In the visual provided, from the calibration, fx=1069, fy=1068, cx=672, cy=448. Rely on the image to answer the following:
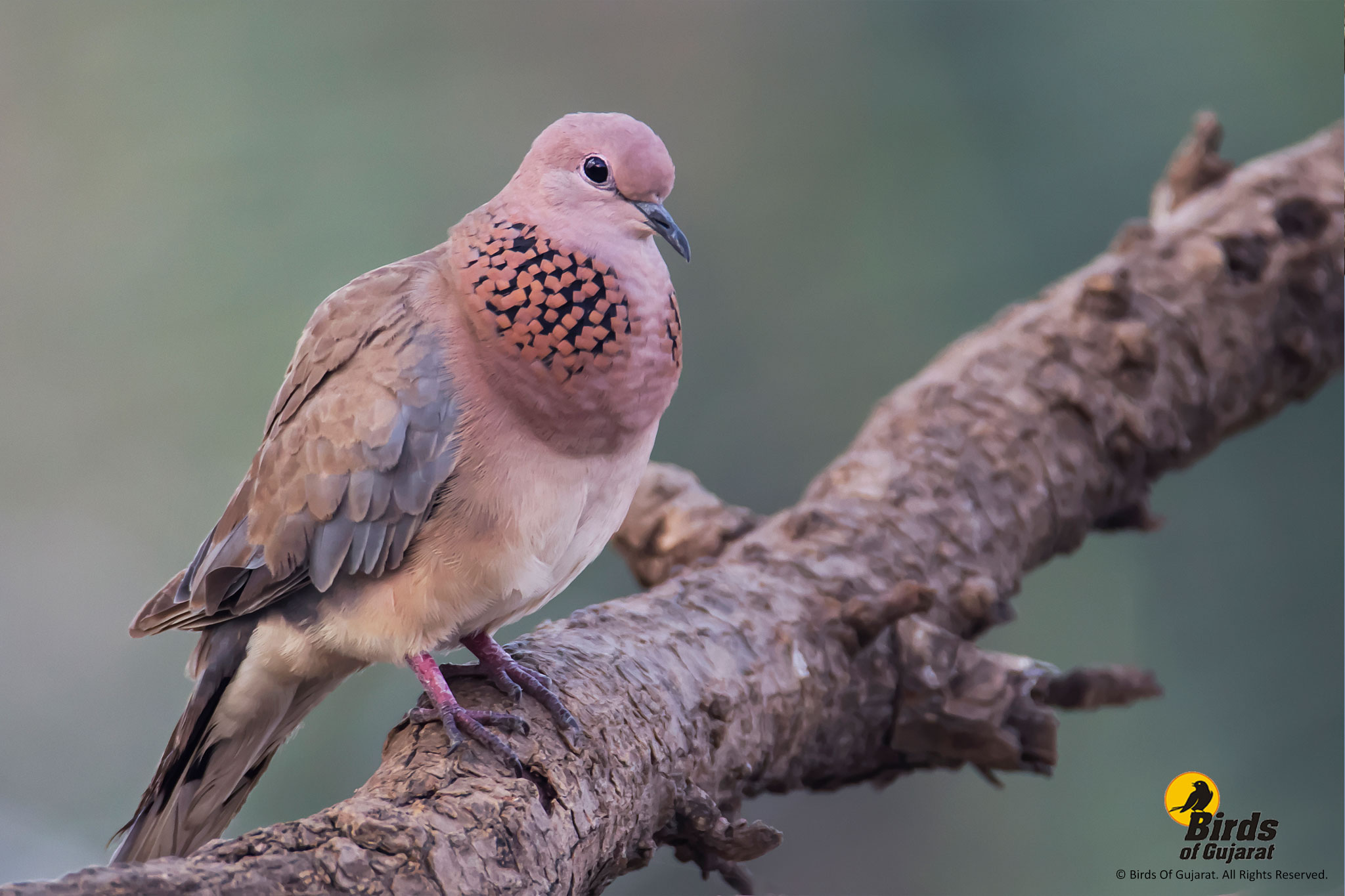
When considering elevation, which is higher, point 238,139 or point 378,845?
point 238,139

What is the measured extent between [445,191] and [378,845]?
7.19ft

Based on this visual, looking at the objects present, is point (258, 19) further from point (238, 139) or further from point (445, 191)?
point (445, 191)

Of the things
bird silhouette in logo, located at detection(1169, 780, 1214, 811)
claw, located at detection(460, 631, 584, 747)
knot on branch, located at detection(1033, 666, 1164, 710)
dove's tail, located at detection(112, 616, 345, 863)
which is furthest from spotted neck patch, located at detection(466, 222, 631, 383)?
bird silhouette in logo, located at detection(1169, 780, 1214, 811)

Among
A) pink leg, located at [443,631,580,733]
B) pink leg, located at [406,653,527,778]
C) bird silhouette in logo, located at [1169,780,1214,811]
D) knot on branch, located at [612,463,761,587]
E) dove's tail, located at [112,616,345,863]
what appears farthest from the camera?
knot on branch, located at [612,463,761,587]

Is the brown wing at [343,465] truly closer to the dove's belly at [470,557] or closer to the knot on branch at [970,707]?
the dove's belly at [470,557]

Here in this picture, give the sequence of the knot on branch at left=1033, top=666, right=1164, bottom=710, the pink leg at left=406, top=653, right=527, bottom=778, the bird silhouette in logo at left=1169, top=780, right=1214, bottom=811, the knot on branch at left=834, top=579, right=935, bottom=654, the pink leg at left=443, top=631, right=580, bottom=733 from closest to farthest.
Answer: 1. the pink leg at left=406, top=653, right=527, bottom=778
2. the pink leg at left=443, top=631, right=580, bottom=733
3. the knot on branch at left=834, top=579, right=935, bottom=654
4. the knot on branch at left=1033, top=666, right=1164, bottom=710
5. the bird silhouette in logo at left=1169, top=780, right=1214, bottom=811

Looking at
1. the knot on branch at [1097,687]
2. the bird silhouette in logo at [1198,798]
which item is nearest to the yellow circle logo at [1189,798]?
the bird silhouette in logo at [1198,798]

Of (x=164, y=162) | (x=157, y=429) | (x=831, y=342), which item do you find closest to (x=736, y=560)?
(x=831, y=342)

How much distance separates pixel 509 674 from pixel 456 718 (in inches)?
5.9

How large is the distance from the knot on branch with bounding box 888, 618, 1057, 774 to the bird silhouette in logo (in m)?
0.41

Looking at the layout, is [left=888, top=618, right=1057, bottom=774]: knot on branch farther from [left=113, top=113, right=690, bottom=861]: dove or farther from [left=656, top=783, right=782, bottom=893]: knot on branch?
[left=113, top=113, right=690, bottom=861]: dove

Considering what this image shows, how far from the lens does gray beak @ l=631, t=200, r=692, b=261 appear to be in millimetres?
1311

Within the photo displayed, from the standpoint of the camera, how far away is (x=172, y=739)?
1.37 meters

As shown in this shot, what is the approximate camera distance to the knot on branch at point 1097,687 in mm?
1594
